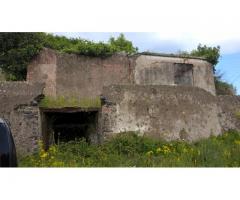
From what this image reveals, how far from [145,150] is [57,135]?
12.5 feet

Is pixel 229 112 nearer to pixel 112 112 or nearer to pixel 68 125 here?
pixel 112 112

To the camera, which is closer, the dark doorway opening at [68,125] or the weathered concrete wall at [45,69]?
the dark doorway opening at [68,125]

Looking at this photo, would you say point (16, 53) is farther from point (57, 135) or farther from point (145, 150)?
point (145, 150)

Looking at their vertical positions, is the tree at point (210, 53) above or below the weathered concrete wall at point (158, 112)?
above

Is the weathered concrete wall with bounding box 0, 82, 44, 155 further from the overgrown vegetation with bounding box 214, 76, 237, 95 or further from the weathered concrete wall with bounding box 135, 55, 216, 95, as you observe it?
the overgrown vegetation with bounding box 214, 76, 237, 95

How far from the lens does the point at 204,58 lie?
26.6m

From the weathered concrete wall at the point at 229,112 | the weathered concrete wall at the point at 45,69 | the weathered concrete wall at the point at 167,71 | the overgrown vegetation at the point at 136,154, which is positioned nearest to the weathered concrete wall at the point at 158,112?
the overgrown vegetation at the point at 136,154

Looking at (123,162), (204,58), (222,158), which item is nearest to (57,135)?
(123,162)

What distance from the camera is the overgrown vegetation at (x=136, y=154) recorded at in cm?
1027

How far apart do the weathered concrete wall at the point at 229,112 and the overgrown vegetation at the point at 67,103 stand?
5988mm

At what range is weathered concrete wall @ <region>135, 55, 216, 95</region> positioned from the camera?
79.3 feet

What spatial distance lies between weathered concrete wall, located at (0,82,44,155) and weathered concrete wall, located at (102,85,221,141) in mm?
2367

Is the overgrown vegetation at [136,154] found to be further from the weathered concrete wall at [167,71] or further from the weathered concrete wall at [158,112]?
the weathered concrete wall at [167,71]

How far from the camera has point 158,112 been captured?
15.2 m
